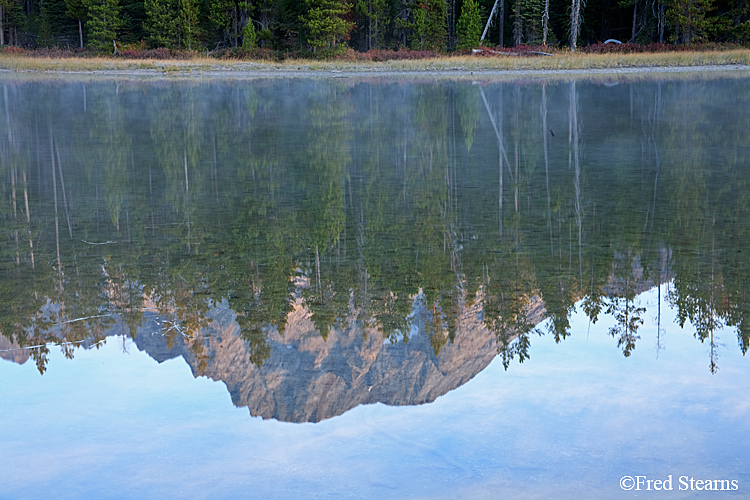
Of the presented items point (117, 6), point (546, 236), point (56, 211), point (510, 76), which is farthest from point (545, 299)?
point (117, 6)

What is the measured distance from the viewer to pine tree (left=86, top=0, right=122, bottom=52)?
6712cm

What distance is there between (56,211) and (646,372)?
6972 millimetres

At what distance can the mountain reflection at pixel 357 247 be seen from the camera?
18.3 feet

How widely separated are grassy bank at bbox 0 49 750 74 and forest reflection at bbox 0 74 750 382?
110 feet

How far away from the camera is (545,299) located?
647cm

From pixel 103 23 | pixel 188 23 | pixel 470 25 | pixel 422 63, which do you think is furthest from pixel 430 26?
pixel 103 23

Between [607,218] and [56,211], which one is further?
[56,211]

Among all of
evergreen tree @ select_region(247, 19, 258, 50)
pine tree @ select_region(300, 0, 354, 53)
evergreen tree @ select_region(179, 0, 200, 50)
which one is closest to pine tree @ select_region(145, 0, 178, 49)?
evergreen tree @ select_region(179, 0, 200, 50)

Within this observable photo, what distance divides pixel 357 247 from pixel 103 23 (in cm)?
6528

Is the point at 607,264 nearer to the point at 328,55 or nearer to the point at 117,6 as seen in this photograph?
the point at 328,55

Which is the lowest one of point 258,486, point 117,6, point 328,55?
point 258,486

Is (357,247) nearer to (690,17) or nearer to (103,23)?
(690,17)

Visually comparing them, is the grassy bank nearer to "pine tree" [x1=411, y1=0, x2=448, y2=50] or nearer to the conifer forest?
the conifer forest

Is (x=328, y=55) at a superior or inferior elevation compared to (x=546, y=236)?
superior
